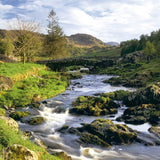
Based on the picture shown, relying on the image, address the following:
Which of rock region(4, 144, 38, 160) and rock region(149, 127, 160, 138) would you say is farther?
rock region(149, 127, 160, 138)

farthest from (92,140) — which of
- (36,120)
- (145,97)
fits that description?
(145,97)

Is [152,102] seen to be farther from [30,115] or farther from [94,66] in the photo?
[94,66]

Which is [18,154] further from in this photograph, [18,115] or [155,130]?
[155,130]

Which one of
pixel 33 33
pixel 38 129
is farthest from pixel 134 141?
pixel 33 33

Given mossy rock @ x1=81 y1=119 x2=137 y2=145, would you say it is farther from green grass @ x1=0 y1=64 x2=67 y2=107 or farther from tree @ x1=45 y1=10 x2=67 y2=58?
tree @ x1=45 y1=10 x2=67 y2=58

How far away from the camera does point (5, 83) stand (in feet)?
74.6

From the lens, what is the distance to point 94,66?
6744 cm

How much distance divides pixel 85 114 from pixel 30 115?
532cm

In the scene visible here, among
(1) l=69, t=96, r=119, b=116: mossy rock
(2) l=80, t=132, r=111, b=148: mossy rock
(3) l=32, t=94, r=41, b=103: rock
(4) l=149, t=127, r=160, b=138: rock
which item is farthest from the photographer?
(3) l=32, t=94, r=41, b=103: rock

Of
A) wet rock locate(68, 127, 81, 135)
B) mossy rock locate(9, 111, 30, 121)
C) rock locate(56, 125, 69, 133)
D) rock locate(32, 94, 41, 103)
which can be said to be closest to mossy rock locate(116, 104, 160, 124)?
wet rock locate(68, 127, 81, 135)

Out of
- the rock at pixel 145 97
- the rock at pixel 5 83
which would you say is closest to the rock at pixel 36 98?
the rock at pixel 5 83

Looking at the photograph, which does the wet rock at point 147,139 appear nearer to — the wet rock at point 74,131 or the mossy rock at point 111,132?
the mossy rock at point 111,132

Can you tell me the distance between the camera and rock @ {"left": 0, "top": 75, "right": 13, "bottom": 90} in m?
21.9

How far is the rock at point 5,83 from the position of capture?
2186 centimetres
